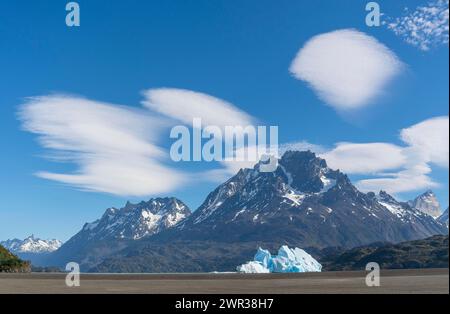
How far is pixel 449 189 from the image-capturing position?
34031 millimetres
